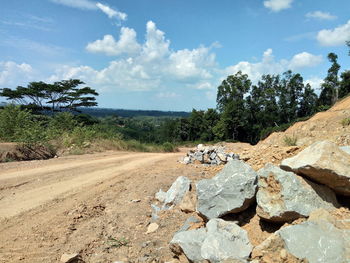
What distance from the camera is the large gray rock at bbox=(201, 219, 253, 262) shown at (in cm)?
362

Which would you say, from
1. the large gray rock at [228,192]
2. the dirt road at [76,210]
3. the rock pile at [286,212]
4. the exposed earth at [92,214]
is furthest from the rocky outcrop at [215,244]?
the dirt road at [76,210]

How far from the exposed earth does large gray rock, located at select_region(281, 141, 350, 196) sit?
0.41 m

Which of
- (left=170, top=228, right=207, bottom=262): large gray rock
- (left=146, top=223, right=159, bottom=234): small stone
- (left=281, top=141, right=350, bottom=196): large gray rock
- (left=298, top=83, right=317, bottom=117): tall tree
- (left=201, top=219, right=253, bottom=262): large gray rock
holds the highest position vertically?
(left=298, top=83, right=317, bottom=117): tall tree

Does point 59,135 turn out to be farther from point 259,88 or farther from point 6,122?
point 259,88

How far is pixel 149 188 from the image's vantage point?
24.6 feet

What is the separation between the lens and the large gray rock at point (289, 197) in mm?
3903

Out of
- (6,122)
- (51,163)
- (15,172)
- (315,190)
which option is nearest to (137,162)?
(51,163)

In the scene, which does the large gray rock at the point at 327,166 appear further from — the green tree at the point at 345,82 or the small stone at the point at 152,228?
the green tree at the point at 345,82

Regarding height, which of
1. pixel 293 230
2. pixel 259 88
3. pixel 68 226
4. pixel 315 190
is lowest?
pixel 68 226

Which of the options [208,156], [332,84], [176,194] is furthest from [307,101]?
[176,194]

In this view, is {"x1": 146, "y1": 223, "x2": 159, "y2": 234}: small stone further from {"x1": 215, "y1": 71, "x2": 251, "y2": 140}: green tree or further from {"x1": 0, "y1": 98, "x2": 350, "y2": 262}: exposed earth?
{"x1": 215, "y1": 71, "x2": 251, "y2": 140}: green tree

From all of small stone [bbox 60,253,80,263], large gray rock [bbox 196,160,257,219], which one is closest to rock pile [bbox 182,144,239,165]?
large gray rock [bbox 196,160,257,219]

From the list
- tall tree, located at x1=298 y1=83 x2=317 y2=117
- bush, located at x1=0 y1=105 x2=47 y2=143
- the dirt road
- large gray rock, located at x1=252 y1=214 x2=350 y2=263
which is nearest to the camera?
large gray rock, located at x1=252 y1=214 x2=350 y2=263

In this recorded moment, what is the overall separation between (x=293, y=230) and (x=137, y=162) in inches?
356
